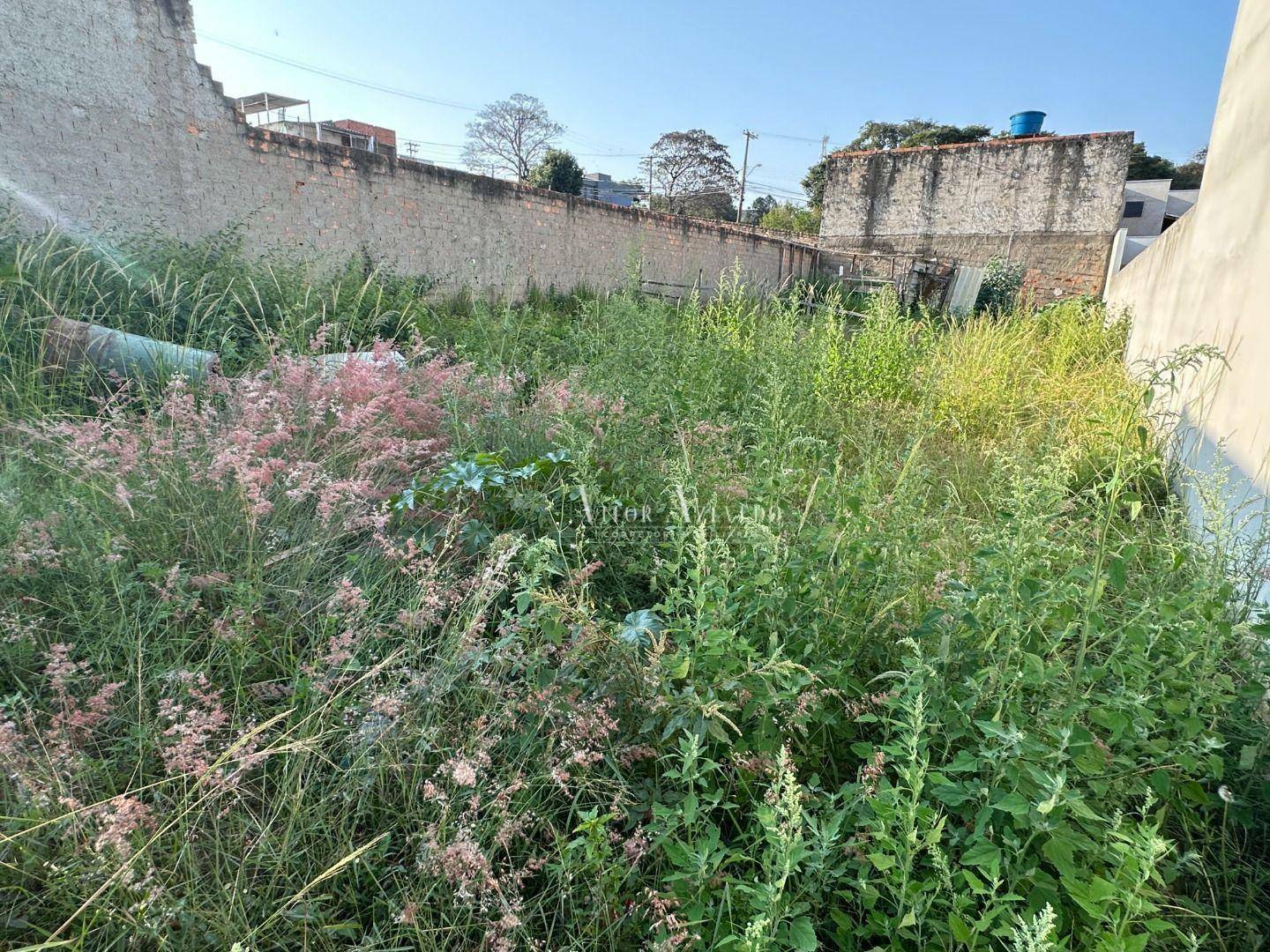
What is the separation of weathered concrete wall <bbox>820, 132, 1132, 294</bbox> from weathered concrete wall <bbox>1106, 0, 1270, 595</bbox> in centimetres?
1318

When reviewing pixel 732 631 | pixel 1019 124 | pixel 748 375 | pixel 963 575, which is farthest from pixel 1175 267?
pixel 1019 124

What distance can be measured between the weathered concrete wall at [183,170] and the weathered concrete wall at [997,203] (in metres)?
12.1

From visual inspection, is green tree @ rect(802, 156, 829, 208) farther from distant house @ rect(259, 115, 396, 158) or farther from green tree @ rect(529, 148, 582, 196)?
distant house @ rect(259, 115, 396, 158)

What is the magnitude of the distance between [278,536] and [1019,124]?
21.3 metres

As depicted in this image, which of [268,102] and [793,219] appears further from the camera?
[793,219]

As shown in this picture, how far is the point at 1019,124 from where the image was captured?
17141 mm

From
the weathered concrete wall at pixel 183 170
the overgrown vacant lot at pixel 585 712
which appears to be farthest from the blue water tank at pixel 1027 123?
the overgrown vacant lot at pixel 585 712

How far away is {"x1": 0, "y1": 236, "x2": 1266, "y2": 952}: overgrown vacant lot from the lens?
1.17m

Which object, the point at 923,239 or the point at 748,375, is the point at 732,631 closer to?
the point at 748,375

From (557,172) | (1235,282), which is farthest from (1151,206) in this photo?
(1235,282)

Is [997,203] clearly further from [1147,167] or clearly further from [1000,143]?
[1147,167]

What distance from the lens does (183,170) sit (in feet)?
20.1

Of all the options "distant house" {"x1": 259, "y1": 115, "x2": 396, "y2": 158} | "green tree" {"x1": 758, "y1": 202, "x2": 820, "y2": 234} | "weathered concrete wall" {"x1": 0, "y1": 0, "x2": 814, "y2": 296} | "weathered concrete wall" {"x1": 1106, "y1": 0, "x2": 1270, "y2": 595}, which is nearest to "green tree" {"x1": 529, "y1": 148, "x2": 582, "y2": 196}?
"distant house" {"x1": 259, "y1": 115, "x2": 396, "y2": 158}

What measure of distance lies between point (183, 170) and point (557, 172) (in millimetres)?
23786
